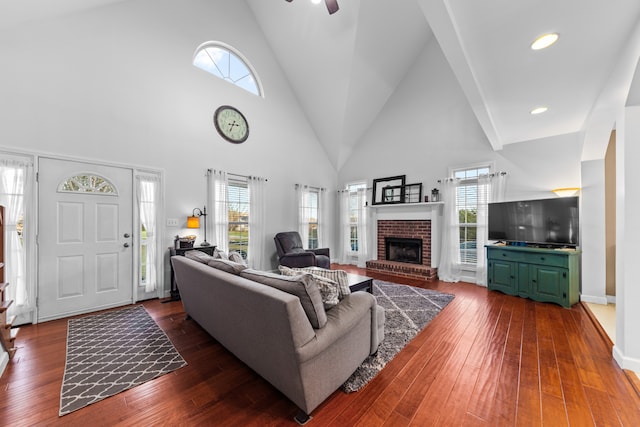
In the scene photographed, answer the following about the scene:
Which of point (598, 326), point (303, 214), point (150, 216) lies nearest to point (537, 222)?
point (598, 326)

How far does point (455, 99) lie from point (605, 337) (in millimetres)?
4284

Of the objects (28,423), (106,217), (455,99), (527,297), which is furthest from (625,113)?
(106,217)

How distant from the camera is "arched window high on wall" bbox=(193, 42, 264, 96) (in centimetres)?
455

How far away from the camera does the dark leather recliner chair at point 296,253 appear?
477 cm

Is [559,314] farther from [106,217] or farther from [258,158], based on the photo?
[106,217]

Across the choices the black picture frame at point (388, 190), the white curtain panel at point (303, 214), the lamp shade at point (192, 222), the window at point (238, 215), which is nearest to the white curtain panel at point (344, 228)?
the black picture frame at point (388, 190)

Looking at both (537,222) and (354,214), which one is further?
(354,214)

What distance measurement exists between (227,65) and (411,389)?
5791 millimetres

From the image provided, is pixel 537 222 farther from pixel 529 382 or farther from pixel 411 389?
pixel 411 389

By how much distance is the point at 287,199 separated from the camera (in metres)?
5.83

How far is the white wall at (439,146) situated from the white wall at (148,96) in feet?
7.85

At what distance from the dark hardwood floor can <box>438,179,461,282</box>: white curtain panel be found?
7.05 feet

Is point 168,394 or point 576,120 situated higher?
point 576,120

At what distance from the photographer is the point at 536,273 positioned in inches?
142
